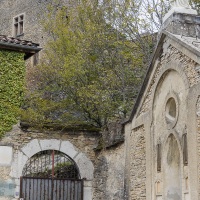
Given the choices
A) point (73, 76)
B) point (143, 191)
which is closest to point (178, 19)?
point (143, 191)

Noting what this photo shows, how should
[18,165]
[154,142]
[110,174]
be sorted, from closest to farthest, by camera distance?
[154,142]
[110,174]
[18,165]

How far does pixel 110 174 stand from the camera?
1307 cm

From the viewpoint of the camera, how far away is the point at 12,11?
33375 millimetres

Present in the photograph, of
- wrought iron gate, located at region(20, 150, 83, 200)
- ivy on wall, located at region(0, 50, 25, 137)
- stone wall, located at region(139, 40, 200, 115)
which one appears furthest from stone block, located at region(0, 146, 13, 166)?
stone wall, located at region(139, 40, 200, 115)

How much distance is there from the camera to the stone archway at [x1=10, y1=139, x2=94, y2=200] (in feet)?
44.5

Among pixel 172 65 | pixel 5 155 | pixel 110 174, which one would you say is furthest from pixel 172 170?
pixel 5 155

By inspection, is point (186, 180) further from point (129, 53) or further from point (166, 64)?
point (129, 53)

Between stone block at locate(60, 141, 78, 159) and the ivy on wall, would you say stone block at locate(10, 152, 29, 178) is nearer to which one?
the ivy on wall

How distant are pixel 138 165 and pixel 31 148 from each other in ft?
12.8

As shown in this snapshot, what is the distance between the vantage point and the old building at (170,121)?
30.1 ft

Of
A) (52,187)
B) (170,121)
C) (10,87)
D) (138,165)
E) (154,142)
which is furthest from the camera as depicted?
(10,87)

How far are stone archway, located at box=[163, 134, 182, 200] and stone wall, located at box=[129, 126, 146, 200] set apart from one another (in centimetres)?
100

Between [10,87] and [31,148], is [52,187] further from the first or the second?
[10,87]

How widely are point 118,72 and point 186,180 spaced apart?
664 cm
